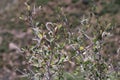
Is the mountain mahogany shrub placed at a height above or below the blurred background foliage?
below

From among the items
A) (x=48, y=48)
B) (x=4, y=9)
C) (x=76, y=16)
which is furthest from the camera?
(x=4, y=9)

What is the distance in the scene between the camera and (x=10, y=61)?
13117 mm

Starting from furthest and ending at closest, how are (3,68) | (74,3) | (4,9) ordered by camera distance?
1. (4,9)
2. (74,3)
3. (3,68)

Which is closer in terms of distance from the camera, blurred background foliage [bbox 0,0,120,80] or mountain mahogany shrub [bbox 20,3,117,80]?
mountain mahogany shrub [bbox 20,3,117,80]

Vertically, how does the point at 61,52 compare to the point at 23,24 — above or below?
below

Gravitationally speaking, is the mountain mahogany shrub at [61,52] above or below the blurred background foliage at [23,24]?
below

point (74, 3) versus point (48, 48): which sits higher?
point (74, 3)

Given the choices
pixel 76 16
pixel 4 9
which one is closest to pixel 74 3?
pixel 76 16

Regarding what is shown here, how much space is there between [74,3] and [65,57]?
1085 cm

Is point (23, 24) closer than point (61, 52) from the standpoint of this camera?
No

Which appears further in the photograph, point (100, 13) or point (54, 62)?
point (100, 13)

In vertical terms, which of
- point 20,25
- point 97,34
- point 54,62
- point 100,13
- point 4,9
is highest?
point 4,9

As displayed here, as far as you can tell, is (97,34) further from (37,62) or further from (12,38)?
(12,38)

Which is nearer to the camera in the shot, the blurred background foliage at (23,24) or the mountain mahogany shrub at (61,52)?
the mountain mahogany shrub at (61,52)
